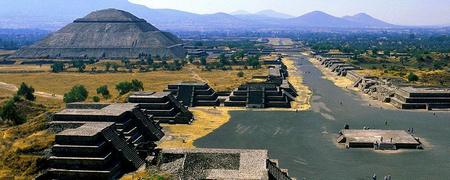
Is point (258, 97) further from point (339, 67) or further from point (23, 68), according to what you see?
point (23, 68)

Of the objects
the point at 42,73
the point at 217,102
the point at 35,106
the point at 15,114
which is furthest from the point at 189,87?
the point at 42,73

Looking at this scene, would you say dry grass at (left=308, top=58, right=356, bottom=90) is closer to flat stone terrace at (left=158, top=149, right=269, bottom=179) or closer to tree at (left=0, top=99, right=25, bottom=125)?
tree at (left=0, top=99, right=25, bottom=125)

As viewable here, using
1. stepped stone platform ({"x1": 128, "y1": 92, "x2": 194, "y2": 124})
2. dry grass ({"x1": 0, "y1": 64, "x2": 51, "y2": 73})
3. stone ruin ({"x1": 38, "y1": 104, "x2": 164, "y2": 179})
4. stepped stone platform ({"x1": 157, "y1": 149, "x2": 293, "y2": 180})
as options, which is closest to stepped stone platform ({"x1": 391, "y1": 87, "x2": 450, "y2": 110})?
stepped stone platform ({"x1": 128, "y1": 92, "x2": 194, "y2": 124})

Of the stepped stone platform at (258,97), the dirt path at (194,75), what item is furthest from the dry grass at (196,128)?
the dirt path at (194,75)

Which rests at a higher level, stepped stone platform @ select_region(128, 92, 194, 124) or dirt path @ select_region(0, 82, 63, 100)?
stepped stone platform @ select_region(128, 92, 194, 124)

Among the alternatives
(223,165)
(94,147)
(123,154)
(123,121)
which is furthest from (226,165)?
(123,121)

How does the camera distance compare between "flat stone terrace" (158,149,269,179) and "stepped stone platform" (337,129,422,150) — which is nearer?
"flat stone terrace" (158,149,269,179)

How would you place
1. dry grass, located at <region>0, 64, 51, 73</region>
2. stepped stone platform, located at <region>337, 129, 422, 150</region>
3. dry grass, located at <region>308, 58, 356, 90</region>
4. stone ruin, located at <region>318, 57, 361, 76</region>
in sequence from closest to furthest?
stepped stone platform, located at <region>337, 129, 422, 150</region>, dry grass, located at <region>308, 58, 356, 90</region>, stone ruin, located at <region>318, 57, 361, 76</region>, dry grass, located at <region>0, 64, 51, 73</region>
